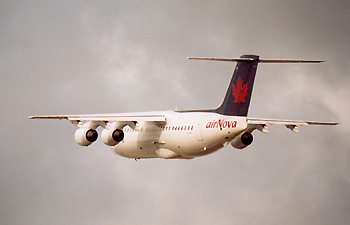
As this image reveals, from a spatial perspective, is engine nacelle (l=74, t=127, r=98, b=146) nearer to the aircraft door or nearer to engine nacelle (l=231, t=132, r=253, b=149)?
the aircraft door

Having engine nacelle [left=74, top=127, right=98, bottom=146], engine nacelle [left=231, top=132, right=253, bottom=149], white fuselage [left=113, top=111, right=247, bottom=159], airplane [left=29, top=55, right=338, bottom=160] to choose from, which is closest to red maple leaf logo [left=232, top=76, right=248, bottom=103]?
airplane [left=29, top=55, right=338, bottom=160]

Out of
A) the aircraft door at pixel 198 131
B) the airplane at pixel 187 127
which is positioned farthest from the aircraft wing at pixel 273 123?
the aircraft door at pixel 198 131

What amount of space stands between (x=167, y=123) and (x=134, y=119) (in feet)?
6.36

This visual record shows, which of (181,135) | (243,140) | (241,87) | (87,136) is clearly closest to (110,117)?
(87,136)

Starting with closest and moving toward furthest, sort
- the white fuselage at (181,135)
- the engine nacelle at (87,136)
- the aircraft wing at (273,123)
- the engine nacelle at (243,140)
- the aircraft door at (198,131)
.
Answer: the white fuselage at (181,135)
the aircraft door at (198,131)
the aircraft wing at (273,123)
the engine nacelle at (87,136)
the engine nacelle at (243,140)

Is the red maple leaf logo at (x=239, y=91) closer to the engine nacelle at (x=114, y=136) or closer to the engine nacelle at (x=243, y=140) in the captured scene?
the engine nacelle at (x=243, y=140)

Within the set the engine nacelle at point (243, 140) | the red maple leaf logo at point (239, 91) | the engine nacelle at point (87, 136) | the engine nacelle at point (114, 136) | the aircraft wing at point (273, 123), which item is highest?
the aircraft wing at point (273, 123)

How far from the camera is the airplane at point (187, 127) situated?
66.6m

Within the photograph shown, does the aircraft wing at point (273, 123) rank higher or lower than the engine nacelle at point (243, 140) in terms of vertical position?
higher

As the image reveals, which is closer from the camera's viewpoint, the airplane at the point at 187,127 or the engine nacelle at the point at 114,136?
the airplane at the point at 187,127

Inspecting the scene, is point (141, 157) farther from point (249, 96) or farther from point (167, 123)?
point (249, 96)

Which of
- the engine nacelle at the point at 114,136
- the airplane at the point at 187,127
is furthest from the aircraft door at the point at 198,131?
the engine nacelle at the point at 114,136

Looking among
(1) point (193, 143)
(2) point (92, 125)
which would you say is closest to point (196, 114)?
(1) point (193, 143)

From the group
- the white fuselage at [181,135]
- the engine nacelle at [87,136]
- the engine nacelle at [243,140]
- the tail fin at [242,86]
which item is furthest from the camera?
the engine nacelle at [243,140]
